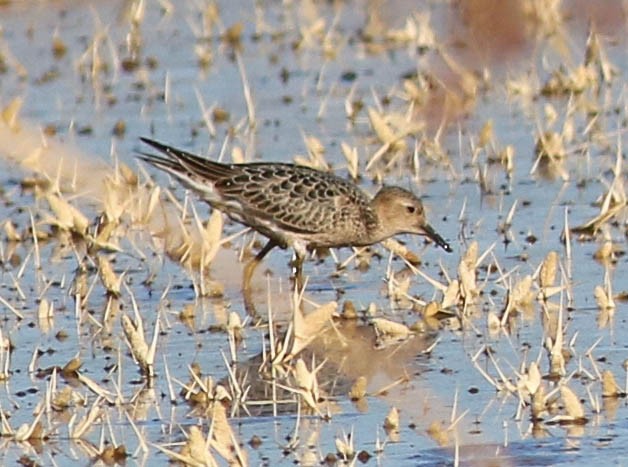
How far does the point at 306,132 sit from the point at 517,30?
3293 millimetres

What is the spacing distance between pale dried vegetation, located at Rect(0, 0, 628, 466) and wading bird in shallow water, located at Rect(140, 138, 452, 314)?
6.3 inches

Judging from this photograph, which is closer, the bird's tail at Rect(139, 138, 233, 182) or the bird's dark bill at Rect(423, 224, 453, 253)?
the bird's dark bill at Rect(423, 224, 453, 253)

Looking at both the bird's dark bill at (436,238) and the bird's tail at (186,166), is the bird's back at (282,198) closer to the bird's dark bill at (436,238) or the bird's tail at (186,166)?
the bird's tail at (186,166)

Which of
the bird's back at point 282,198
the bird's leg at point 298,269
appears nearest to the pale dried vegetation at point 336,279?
the bird's leg at point 298,269

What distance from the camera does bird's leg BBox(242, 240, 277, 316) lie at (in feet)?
30.8

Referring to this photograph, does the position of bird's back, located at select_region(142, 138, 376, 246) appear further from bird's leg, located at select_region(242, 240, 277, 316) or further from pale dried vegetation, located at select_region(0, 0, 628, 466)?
pale dried vegetation, located at select_region(0, 0, 628, 466)

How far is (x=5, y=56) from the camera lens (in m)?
15.6

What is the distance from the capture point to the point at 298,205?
10.0 meters

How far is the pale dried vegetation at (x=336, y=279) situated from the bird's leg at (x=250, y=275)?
8cm

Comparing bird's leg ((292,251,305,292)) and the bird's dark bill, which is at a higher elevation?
the bird's dark bill

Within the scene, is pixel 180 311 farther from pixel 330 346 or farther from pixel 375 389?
pixel 375 389

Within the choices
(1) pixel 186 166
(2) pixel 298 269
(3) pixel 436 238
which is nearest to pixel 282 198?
(2) pixel 298 269

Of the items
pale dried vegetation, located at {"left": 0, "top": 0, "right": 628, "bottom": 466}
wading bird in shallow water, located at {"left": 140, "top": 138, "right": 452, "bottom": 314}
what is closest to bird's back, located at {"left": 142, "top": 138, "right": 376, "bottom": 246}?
wading bird in shallow water, located at {"left": 140, "top": 138, "right": 452, "bottom": 314}

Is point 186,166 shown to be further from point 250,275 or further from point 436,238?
point 436,238
